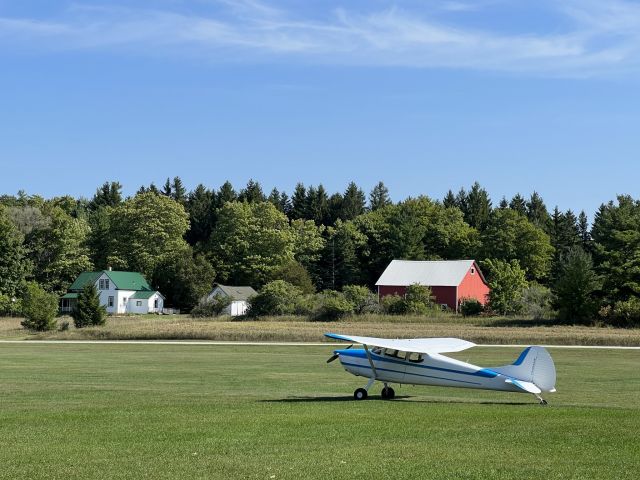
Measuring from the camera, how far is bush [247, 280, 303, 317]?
275 feet

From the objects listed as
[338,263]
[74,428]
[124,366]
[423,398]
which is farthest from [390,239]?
[74,428]

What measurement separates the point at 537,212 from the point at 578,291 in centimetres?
8041

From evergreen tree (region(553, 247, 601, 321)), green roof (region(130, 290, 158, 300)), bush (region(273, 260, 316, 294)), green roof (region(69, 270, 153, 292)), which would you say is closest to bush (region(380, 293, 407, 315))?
evergreen tree (region(553, 247, 601, 321))

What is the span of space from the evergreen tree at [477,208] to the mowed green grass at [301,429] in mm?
104272

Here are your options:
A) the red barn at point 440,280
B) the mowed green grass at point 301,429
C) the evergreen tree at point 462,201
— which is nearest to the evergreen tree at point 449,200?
the evergreen tree at point 462,201

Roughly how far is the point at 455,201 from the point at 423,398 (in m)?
136

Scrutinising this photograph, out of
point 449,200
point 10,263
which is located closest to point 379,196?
point 449,200

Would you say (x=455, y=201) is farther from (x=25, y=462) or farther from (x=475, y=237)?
(x=25, y=462)

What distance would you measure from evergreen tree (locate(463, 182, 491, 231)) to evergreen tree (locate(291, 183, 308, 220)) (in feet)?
94.1

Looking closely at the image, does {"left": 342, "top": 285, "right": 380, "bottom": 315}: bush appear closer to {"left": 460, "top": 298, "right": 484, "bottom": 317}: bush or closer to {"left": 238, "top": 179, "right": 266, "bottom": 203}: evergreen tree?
{"left": 460, "top": 298, "right": 484, "bottom": 317}: bush

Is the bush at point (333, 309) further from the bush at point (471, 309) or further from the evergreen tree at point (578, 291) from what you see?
the evergreen tree at point (578, 291)

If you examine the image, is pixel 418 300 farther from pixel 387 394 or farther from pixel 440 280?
pixel 387 394

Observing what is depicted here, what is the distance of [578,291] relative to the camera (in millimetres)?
68812

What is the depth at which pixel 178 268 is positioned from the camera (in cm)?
10956
